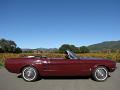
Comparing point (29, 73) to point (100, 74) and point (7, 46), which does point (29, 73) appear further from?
point (7, 46)

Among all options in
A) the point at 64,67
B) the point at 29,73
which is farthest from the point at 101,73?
the point at 29,73

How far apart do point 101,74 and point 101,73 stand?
0.04 metres

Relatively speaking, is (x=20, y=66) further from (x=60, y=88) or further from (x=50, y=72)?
(x=60, y=88)

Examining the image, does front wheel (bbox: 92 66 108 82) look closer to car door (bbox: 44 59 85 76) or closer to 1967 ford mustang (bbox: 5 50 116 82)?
1967 ford mustang (bbox: 5 50 116 82)

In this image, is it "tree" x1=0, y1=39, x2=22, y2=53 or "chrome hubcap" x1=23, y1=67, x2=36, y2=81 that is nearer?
"chrome hubcap" x1=23, y1=67, x2=36, y2=81

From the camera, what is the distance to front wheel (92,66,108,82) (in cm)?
1123

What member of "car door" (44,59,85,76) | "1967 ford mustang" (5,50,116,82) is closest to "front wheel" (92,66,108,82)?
"1967 ford mustang" (5,50,116,82)

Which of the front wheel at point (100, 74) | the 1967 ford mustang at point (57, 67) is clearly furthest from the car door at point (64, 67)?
the front wheel at point (100, 74)

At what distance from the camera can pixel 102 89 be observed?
9.00 m

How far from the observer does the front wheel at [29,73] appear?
36.7 feet

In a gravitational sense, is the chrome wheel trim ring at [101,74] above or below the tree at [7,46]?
below

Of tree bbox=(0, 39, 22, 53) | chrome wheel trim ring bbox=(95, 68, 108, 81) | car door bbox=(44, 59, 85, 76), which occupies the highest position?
tree bbox=(0, 39, 22, 53)

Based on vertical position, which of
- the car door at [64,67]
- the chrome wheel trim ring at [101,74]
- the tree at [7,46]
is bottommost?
the chrome wheel trim ring at [101,74]

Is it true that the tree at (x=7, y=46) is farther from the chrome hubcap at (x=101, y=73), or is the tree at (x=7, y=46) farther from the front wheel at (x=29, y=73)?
the chrome hubcap at (x=101, y=73)
